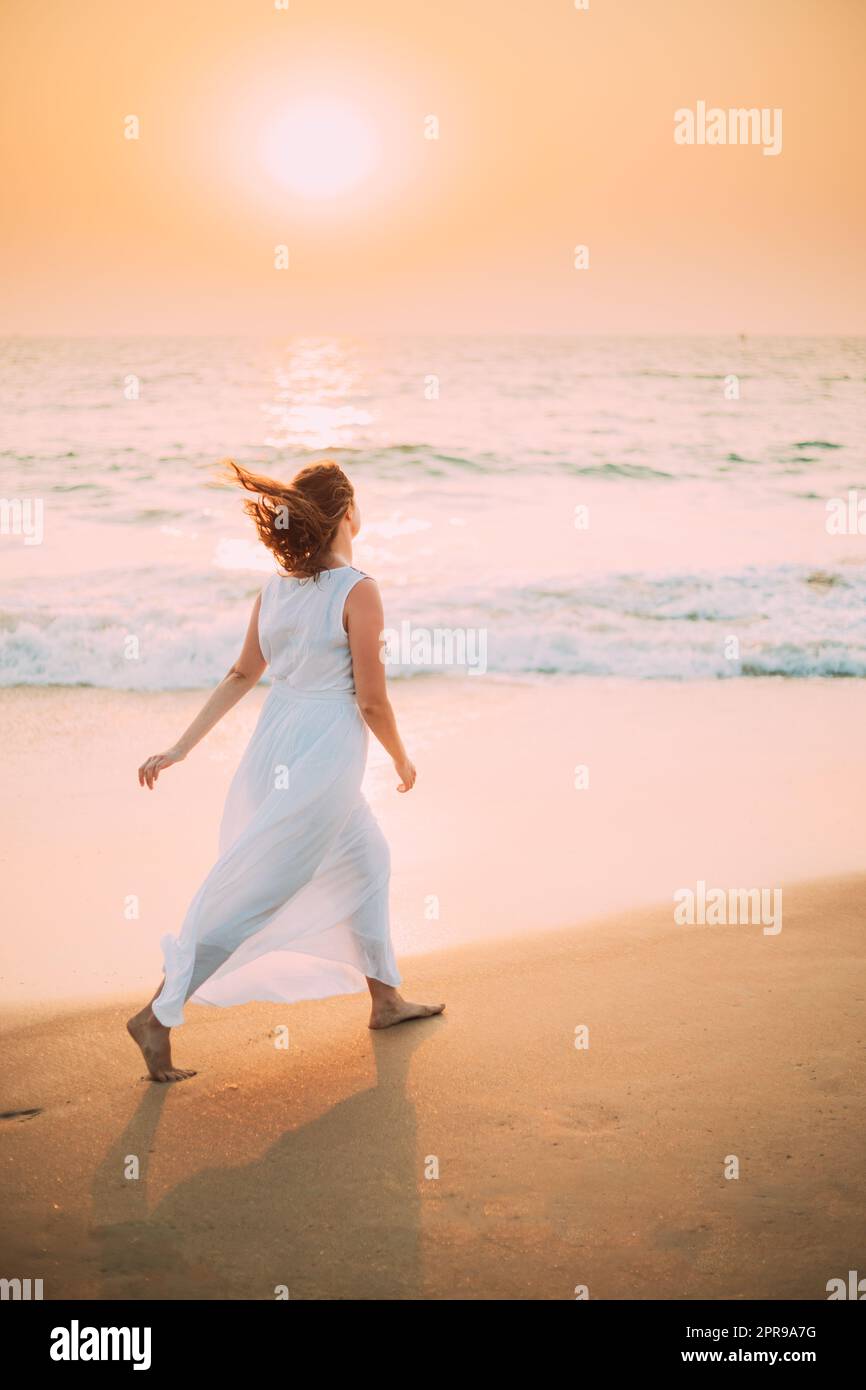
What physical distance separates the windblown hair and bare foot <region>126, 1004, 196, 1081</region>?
1.47 meters

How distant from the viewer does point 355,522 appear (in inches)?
153

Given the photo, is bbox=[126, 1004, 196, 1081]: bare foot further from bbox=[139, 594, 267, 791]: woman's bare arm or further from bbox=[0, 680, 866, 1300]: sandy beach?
bbox=[139, 594, 267, 791]: woman's bare arm

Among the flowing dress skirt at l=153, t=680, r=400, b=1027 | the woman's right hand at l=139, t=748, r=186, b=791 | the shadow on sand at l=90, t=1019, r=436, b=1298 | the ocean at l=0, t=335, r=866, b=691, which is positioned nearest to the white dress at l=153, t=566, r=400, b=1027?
the flowing dress skirt at l=153, t=680, r=400, b=1027

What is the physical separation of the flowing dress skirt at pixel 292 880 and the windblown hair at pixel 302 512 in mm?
438

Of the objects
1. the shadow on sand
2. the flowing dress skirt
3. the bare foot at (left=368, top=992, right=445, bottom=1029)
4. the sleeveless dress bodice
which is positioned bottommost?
the shadow on sand

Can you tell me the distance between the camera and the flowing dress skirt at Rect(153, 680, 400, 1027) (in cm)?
359

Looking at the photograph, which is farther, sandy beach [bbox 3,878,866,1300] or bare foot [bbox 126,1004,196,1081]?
bare foot [bbox 126,1004,196,1081]

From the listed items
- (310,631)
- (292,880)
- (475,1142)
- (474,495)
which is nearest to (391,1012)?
(292,880)

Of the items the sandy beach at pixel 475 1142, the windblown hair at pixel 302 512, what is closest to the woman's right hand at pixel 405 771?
the windblown hair at pixel 302 512

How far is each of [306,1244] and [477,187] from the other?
2501 centimetres

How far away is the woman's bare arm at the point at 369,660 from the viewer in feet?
12.0

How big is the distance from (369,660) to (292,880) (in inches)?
28.9

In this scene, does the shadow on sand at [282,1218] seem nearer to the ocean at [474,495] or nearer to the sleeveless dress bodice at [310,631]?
the sleeveless dress bodice at [310,631]

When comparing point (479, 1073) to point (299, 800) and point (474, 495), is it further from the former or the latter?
point (474, 495)
